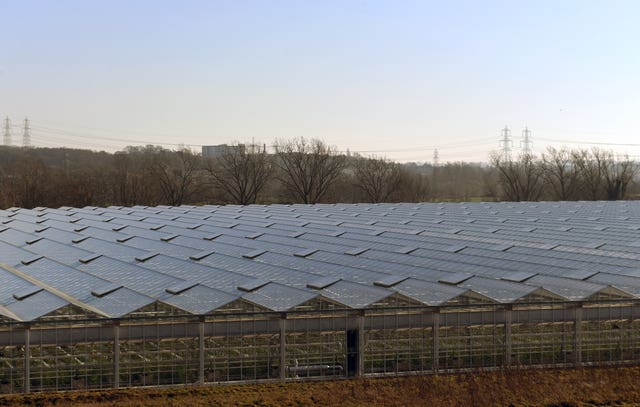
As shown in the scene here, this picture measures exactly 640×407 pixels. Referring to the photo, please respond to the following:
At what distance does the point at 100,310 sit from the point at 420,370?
1014 centimetres

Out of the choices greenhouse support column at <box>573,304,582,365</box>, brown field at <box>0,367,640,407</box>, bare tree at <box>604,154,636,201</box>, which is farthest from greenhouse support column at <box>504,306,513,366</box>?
bare tree at <box>604,154,636,201</box>

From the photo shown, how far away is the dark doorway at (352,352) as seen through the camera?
21953mm

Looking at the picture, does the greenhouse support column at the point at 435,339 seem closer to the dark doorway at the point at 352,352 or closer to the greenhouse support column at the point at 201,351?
the dark doorway at the point at 352,352

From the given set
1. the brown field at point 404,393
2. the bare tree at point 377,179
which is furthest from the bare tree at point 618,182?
the brown field at point 404,393

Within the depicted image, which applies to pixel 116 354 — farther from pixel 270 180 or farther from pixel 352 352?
pixel 270 180

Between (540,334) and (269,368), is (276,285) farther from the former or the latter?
(540,334)

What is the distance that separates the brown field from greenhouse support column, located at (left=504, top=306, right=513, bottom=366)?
113 centimetres

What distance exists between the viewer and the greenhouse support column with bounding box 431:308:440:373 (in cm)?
2239

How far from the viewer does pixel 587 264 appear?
29703mm

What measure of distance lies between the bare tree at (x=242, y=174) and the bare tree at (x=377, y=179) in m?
15.0

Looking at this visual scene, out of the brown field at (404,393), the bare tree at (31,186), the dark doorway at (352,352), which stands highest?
the bare tree at (31,186)

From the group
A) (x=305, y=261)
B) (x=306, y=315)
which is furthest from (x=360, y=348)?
(x=305, y=261)

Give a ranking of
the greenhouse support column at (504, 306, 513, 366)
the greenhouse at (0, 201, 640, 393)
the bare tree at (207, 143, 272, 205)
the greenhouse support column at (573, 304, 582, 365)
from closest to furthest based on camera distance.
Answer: the greenhouse at (0, 201, 640, 393) < the greenhouse support column at (504, 306, 513, 366) < the greenhouse support column at (573, 304, 582, 365) < the bare tree at (207, 143, 272, 205)

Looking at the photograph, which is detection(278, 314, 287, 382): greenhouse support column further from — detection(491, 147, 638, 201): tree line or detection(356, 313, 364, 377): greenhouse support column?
detection(491, 147, 638, 201): tree line
